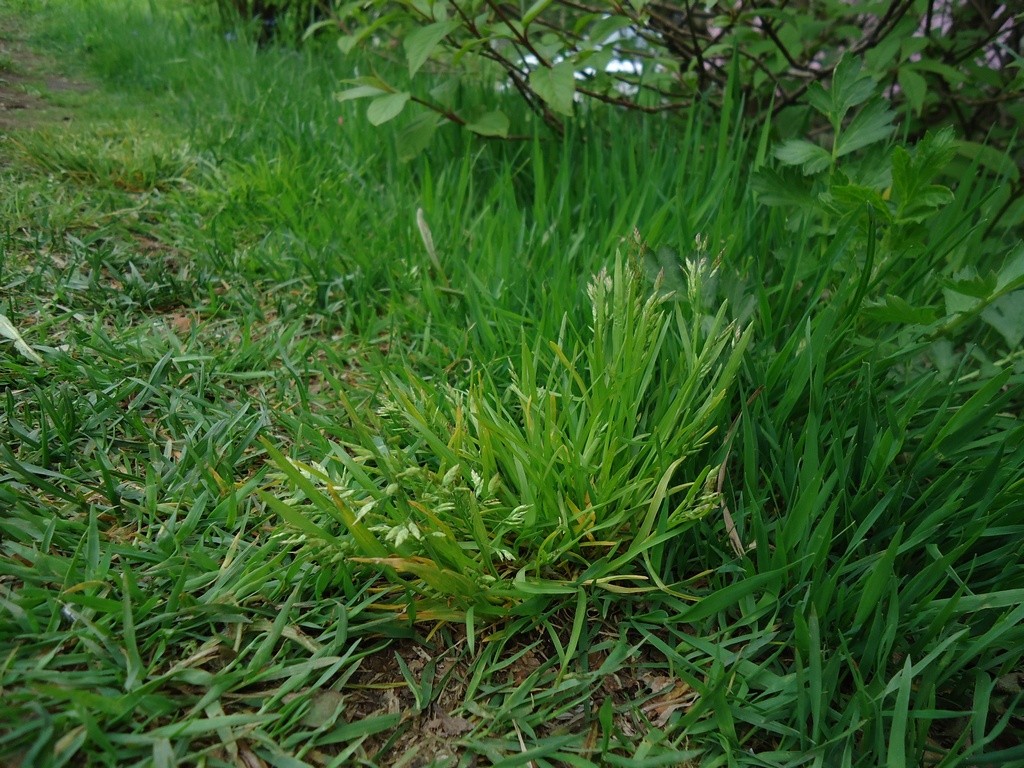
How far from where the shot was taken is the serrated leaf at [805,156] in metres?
1.74

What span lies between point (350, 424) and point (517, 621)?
1.99ft

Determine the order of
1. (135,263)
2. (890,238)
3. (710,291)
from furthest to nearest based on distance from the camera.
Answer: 1. (135,263)
2. (890,238)
3. (710,291)

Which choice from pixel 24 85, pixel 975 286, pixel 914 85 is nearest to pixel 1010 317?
pixel 975 286

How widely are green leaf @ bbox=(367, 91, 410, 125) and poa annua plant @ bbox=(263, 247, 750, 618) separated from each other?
3.57 ft

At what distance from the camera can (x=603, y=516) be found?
1286mm

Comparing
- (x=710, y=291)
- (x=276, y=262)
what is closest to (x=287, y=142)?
(x=276, y=262)

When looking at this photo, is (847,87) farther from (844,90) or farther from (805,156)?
(805,156)

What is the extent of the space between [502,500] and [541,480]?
101 mm

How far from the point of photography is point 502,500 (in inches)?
51.7

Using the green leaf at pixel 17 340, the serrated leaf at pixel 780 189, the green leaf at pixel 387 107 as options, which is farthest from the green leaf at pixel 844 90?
the green leaf at pixel 17 340

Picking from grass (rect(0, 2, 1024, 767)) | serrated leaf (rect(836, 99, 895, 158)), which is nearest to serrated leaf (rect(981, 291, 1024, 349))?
grass (rect(0, 2, 1024, 767))

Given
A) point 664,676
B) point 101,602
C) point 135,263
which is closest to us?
point 101,602

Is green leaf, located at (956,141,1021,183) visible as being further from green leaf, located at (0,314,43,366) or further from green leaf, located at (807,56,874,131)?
green leaf, located at (0,314,43,366)

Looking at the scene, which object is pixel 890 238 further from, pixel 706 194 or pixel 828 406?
pixel 706 194
